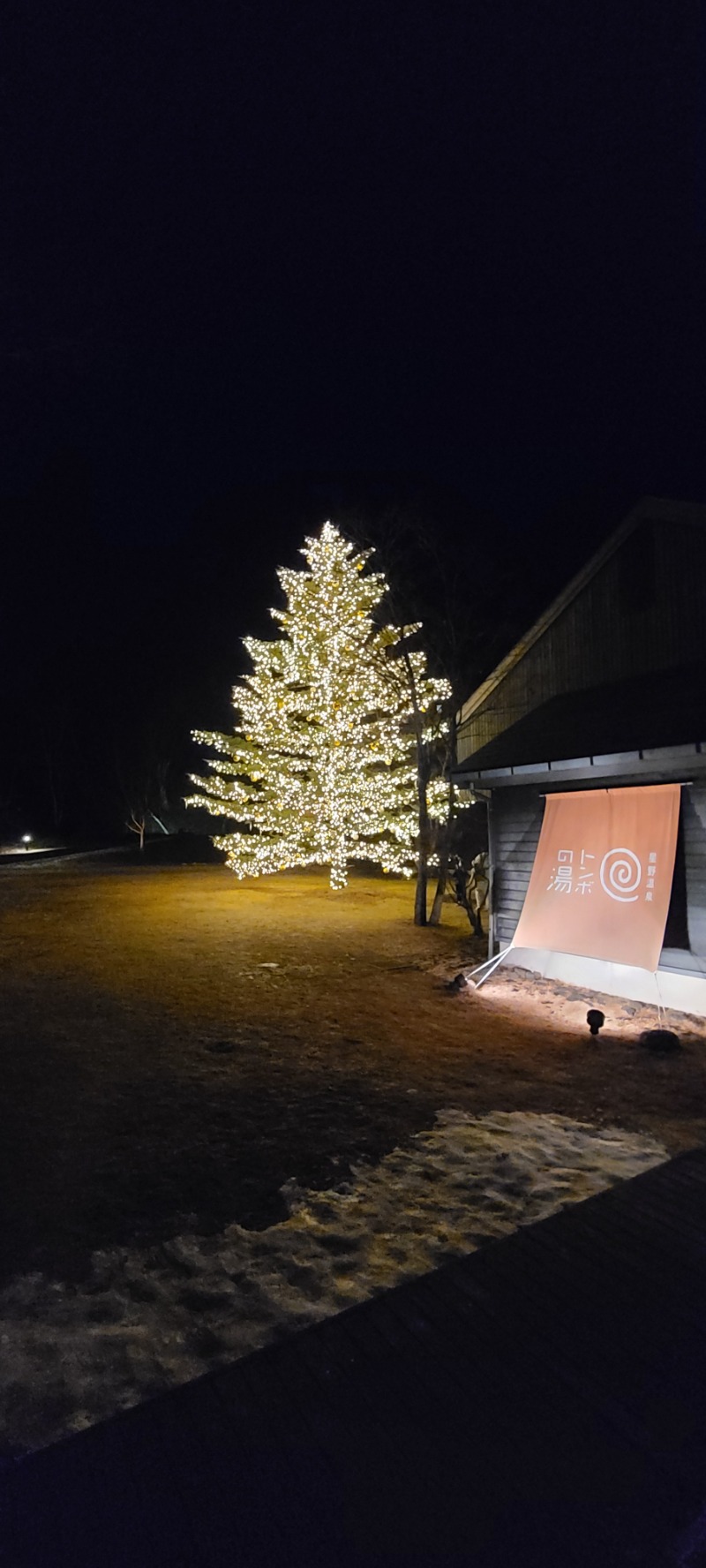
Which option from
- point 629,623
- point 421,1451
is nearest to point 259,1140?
point 421,1451

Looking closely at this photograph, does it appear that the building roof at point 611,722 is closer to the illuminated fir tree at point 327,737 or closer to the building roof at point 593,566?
the building roof at point 593,566

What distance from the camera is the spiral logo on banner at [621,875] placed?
8.25m

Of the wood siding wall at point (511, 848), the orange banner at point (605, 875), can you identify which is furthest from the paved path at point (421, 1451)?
the wood siding wall at point (511, 848)

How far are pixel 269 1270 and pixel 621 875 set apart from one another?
233 inches

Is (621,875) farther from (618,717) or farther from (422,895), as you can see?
(422,895)

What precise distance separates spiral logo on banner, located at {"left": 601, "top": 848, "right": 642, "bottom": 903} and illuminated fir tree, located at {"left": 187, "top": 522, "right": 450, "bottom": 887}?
28.6ft

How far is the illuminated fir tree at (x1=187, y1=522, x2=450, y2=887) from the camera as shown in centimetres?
1812

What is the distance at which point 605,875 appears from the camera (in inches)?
340

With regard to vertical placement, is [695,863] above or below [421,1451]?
above

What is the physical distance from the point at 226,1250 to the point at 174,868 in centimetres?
2343

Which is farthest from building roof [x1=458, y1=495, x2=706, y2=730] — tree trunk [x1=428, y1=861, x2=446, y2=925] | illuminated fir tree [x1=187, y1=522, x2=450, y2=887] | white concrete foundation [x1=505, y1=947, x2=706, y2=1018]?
illuminated fir tree [x1=187, y1=522, x2=450, y2=887]

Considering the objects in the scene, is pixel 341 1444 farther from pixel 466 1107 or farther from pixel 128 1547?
pixel 466 1107

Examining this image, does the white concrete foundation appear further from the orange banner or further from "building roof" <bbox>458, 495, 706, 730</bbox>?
"building roof" <bbox>458, 495, 706, 730</bbox>

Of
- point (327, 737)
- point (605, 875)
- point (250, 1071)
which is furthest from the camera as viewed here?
point (327, 737)
